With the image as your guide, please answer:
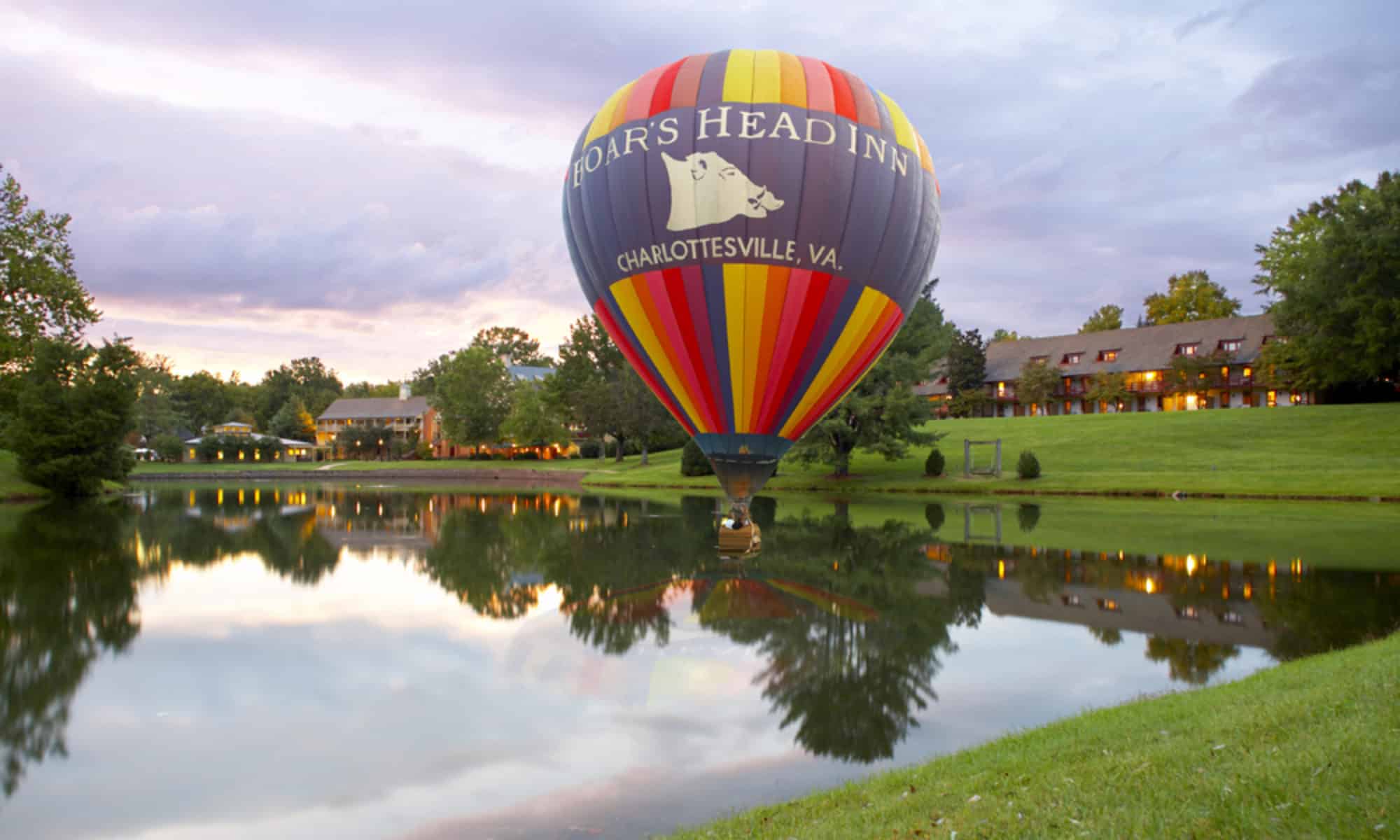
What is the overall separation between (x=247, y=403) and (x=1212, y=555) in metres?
117

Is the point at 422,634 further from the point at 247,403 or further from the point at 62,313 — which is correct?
the point at 247,403

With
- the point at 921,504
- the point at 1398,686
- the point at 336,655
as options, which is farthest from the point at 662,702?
the point at 921,504

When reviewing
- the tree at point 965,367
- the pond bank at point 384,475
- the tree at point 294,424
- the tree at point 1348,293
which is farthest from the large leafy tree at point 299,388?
the tree at point 1348,293

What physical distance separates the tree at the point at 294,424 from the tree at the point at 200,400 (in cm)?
800

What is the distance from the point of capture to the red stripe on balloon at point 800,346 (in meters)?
12.5

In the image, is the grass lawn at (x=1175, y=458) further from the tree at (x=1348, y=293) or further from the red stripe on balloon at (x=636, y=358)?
the red stripe on balloon at (x=636, y=358)

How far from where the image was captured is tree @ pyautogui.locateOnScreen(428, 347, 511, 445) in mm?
76875

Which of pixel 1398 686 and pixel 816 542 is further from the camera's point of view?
pixel 816 542

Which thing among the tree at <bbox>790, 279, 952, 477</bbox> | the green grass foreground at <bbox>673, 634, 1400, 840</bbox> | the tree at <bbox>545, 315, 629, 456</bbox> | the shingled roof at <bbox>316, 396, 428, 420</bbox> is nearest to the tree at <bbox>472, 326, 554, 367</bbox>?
the shingled roof at <bbox>316, 396, 428, 420</bbox>

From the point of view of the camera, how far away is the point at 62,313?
35.8 m

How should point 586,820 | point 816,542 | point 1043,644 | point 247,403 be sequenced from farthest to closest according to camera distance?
point 247,403 < point 816,542 < point 1043,644 < point 586,820

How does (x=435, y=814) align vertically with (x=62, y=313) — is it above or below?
below

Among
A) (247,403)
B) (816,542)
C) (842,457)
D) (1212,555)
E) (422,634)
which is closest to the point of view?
(422,634)

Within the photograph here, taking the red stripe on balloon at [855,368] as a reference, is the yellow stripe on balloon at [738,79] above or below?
above
